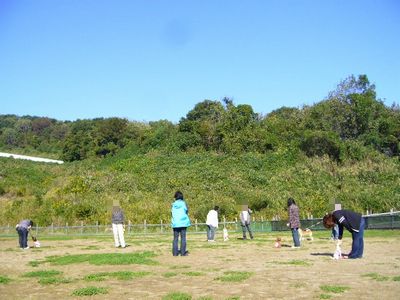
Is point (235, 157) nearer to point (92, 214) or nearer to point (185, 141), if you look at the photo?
point (185, 141)

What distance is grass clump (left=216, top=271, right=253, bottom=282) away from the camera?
27.8 ft

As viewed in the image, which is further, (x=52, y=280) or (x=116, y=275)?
(x=116, y=275)

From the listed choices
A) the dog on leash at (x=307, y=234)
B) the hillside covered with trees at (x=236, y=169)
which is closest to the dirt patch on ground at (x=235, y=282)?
the dog on leash at (x=307, y=234)

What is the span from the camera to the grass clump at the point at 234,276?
848cm

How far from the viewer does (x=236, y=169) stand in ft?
164

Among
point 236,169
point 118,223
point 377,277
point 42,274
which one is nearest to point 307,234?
point 118,223

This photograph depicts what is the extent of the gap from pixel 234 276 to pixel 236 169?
136ft

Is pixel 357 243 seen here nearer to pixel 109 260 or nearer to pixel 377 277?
pixel 377 277

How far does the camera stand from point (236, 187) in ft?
146

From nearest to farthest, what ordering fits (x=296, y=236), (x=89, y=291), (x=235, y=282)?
(x=89, y=291) < (x=235, y=282) < (x=296, y=236)

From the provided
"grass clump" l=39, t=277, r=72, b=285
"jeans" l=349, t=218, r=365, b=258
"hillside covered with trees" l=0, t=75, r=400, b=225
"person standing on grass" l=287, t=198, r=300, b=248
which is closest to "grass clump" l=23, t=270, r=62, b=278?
"grass clump" l=39, t=277, r=72, b=285

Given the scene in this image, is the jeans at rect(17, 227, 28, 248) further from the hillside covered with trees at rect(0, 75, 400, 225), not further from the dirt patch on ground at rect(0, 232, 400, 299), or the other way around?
the hillside covered with trees at rect(0, 75, 400, 225)

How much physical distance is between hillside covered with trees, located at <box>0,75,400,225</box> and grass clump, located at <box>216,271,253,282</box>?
2643 cm

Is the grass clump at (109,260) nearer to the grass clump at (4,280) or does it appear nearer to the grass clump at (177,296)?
the grass clump at (4,280)
